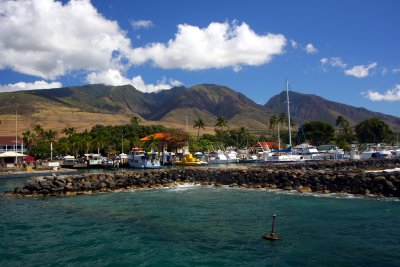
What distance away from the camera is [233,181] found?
47125mm

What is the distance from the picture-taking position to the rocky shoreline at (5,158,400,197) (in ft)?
118

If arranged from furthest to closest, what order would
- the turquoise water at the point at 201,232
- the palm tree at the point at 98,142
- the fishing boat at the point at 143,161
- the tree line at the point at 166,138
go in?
the palm tree at the point at 98,142 < the tree line at the point at 166,138 < the fishing boat at the point at 143,161 < the turquoise water at the point at 201,232

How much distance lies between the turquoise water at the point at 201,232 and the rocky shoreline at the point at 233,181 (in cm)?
423

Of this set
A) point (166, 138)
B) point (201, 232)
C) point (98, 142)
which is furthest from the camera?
point (98, 142)

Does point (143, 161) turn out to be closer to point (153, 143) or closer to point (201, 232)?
point (153, 143)

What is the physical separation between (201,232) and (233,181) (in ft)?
85.4

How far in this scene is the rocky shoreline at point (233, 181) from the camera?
118ft

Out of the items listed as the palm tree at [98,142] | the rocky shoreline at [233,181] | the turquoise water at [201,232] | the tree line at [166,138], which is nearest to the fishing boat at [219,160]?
the tree line at [166,138]

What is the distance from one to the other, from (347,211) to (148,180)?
27893 millimetres

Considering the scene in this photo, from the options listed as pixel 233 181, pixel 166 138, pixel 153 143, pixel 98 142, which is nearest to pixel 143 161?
pixel 153 143

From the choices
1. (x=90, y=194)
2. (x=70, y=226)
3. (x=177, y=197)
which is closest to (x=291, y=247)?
(x=70, y=226)

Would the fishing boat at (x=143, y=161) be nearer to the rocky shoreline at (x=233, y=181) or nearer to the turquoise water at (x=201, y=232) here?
the rocky shoreline at (x=233, y=181)

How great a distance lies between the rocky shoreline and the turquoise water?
423 centimetres

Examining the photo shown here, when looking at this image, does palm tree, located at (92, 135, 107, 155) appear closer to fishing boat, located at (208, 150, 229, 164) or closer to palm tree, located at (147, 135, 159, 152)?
palm tree, located at (147, 135, 159, 152)
